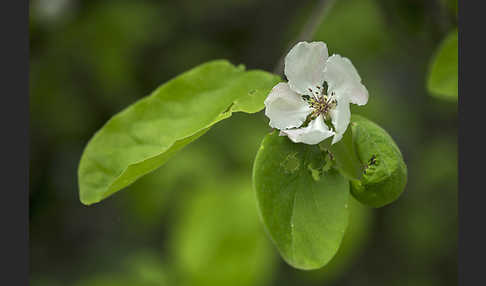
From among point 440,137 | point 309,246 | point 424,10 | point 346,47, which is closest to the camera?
point 309,246

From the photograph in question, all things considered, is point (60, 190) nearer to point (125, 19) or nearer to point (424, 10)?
point (125, 19)

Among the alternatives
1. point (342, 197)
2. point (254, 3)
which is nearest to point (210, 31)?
point (254, 3)

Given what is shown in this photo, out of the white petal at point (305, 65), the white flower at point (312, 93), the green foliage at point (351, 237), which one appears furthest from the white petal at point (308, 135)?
the green foliage at point (351, 237)

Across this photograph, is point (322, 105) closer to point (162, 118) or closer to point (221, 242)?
point (162, 118)

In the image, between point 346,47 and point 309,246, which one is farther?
point 346,47

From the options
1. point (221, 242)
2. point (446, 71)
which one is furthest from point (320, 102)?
point (221, 242)
